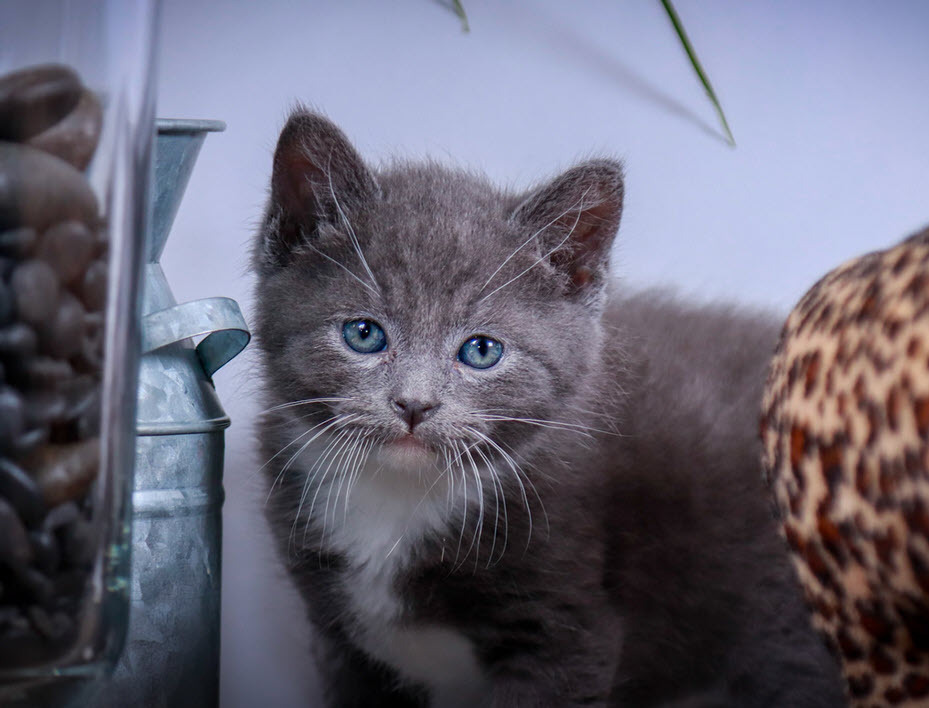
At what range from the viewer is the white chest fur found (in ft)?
3.90

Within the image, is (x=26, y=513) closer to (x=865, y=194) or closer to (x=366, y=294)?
(x=366, y=294)

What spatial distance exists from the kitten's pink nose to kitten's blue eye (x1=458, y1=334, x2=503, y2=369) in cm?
10

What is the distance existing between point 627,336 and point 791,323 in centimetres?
58

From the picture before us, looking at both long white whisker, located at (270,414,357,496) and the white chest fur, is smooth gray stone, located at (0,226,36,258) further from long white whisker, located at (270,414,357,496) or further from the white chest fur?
the white chest fur

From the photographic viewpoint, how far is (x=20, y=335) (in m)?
0.63

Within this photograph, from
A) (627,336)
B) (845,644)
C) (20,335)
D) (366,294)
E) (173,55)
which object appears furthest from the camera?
(173,55)

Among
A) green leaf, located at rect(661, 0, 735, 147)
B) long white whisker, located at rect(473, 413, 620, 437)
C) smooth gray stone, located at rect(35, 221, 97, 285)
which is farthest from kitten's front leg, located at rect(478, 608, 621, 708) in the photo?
green leaf, located at rect(661, 0, 735, 147)

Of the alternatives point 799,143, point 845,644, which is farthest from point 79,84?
point 799,143

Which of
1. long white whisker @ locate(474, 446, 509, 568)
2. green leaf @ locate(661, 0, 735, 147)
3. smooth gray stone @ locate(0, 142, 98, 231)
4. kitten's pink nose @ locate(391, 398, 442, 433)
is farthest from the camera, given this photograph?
green leaf @ locate(661, 0, 735, 147)

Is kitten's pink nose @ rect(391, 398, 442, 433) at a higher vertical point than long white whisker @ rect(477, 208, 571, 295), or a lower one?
lower

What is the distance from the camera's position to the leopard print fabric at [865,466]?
64cm

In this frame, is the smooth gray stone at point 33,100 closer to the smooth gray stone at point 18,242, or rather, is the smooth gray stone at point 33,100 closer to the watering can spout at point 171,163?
the smooth gray stone at point 18,242

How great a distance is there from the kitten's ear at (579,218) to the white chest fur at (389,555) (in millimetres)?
312

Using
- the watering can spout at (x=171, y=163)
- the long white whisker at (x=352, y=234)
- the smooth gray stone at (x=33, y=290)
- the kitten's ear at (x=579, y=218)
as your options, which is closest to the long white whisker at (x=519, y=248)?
the kitten's ear at (x=579, y=218)
